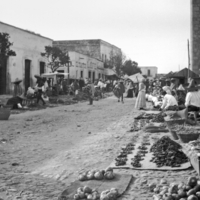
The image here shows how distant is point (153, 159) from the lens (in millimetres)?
6223

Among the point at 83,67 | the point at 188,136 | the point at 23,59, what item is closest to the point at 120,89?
the point at 23,59

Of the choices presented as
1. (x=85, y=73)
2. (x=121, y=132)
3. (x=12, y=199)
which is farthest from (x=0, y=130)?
(x=85, y=73)

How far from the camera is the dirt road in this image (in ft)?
16.3

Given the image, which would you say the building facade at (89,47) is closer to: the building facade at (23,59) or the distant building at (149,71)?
the building facade at (23,59)

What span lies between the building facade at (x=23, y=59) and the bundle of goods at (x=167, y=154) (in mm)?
21695

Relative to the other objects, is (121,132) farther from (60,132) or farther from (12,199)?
(12,199)

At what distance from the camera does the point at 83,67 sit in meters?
49.4

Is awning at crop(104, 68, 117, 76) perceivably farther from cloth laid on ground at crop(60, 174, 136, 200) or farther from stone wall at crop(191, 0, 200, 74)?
cloth laid on ground at crop(60, 174, 136, 200)

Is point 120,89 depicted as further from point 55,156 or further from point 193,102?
point 55,156

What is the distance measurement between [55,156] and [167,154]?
7.38 ft

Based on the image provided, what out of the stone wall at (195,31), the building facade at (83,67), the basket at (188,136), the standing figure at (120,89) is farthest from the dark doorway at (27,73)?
→ the basket at (188,136)

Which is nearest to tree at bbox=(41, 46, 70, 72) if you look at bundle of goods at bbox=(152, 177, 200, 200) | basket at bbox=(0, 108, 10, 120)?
basket at bbox=(0, 108, 10, 120)

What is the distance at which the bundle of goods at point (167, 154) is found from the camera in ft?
19.5

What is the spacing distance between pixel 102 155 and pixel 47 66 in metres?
25.7
